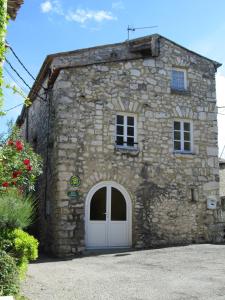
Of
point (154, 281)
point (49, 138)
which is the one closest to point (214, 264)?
point (154, 281)

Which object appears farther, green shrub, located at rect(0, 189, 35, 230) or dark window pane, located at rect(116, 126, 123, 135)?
dark window pane, located at rect(116, 126, 123, 135)

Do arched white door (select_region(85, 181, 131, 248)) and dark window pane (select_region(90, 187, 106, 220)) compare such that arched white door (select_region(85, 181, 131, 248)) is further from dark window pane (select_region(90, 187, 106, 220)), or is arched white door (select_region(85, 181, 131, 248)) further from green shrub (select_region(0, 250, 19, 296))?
green shrub (select_region(0, 250, 19, 296))

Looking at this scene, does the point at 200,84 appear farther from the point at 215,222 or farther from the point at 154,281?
the point at 154,281

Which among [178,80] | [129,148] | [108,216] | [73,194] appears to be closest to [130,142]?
[129,148]

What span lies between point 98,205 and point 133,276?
14.3ft

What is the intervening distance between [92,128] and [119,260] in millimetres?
4057

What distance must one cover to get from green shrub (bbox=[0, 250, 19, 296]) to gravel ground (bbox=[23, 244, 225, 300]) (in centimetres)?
40

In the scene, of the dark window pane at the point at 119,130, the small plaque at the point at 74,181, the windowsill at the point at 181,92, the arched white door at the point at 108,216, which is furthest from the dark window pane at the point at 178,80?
the small plaque at the point at 74,181

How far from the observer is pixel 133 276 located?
783 centimetres

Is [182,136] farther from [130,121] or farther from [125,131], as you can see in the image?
[125,131]

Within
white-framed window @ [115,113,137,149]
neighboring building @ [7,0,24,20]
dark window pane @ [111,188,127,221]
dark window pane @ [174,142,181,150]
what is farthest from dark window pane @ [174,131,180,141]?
neighboring building @ [7,0,24,20]

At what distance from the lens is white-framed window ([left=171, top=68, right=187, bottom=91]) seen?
1380 centimetres

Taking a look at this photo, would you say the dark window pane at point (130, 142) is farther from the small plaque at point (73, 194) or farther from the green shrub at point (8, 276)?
the green shrub at point (8, 276)

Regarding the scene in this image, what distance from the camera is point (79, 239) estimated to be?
11398mm
